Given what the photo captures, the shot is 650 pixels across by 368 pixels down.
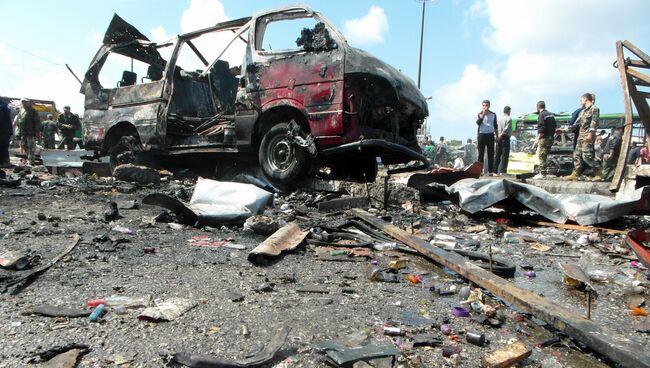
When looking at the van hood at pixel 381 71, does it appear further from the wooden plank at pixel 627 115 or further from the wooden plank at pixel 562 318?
the wooden plank at pixel 562 318

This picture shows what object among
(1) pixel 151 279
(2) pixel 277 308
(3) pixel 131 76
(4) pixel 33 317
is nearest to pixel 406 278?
(2) pixel 277 308

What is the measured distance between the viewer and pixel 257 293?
2.11 metres

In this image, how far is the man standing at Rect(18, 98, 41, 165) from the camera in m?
11.9

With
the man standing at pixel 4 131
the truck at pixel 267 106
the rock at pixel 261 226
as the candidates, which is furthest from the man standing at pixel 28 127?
the rock at pixel 261 226

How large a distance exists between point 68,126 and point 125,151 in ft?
23.2

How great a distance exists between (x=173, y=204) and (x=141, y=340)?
232 centimetres

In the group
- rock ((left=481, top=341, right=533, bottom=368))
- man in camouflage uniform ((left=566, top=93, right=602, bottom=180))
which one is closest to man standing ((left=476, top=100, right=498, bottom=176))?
man in camouflage uniform ((left=566, top=93, right=602, bottom=180))

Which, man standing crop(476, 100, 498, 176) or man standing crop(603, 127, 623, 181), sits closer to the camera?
man standing crop(603, 127, 623, 181)

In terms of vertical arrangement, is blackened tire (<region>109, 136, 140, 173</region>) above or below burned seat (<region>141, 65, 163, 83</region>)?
below

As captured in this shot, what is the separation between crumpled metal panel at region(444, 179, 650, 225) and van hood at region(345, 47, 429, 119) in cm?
138

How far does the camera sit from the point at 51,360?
1.38m

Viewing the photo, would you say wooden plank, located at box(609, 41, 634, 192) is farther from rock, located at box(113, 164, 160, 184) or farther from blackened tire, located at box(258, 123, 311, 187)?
rock, located at box(113, 164, 160, 184)

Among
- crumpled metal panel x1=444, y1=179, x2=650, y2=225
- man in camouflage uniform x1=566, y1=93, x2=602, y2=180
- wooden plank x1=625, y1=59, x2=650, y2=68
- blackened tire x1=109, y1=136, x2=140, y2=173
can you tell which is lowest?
crumpled metal panel x1=444, y1=179, x2=650, y2=225

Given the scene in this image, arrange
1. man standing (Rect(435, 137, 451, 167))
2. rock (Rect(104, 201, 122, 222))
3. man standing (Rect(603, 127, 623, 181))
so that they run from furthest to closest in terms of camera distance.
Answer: man standing (Rect(435, 137, 451, 167)) < man standing (Rect(603, 127, 623, 181)) < rock (Rect(104, 201, 122, 222))
